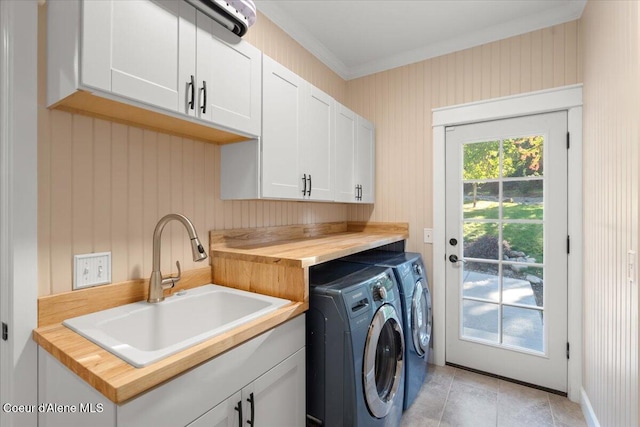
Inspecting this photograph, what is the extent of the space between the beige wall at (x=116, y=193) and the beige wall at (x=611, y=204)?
1933 millimetres

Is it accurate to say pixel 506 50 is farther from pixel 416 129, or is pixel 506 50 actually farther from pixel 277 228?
pixel 277 228

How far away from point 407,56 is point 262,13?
132 cm

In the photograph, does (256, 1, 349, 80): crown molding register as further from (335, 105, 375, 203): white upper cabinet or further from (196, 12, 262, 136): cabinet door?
(196, 12, 262, 136): cabinet door

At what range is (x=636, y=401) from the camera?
116 cm

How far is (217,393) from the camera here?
3.32 feet

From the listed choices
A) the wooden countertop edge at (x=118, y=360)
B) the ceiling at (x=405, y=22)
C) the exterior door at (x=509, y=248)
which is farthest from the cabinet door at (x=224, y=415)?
the ceiling at (x=405, y=22)

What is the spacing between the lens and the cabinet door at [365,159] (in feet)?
8.72

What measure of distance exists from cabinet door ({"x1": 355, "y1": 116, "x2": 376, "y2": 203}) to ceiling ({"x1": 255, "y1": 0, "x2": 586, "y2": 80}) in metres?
0.64

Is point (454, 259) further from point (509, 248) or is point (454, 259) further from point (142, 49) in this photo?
point (142, 49)

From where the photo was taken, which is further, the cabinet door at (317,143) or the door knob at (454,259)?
the door knob at (454,259)

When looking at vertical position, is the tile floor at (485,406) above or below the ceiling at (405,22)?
below

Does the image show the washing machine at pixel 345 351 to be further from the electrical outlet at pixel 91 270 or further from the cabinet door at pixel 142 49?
the cabinet door at pixel 142 49

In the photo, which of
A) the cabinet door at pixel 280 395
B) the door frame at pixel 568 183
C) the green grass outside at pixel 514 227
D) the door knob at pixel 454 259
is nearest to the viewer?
the cabinet door at pixel 280 395

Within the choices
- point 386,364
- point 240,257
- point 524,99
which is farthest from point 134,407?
point 524,99
